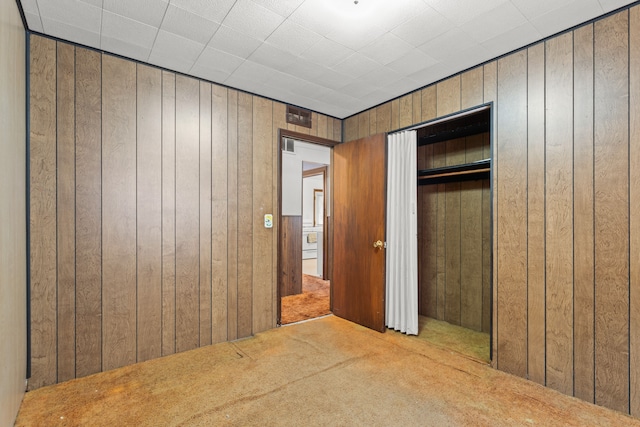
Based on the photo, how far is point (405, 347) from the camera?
Answer: 3.06 meters

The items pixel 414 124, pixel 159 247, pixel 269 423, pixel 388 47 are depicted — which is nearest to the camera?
pixel 269 423

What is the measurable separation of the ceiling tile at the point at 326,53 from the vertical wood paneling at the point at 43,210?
6.42 ft

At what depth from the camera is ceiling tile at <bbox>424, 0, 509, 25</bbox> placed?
2.00 meters

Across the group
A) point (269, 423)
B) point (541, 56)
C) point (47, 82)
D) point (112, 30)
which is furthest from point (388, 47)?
point (269, 423)

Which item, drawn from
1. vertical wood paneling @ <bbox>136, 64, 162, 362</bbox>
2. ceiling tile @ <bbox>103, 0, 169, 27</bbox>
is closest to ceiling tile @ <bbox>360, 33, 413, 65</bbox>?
ceiling tile @ <bbox>103, 0, 169, 27</bbox>

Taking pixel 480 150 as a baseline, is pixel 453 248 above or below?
below

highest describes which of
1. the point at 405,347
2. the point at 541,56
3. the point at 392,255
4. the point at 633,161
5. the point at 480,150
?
the point at 541,56

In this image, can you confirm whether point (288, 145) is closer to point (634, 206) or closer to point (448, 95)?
point (448, 95)

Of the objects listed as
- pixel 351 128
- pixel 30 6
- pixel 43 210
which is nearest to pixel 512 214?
pixel 351 128

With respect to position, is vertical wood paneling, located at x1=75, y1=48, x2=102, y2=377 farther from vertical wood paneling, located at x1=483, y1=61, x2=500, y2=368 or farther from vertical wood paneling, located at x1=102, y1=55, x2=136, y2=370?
vertical wood paneling, located at x1=483, y1=61, x2=500, y2=368

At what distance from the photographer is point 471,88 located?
112 inches

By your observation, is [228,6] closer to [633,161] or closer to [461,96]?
[461,96]

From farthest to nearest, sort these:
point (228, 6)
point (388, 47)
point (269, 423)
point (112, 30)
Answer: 1. point (388, 47)
2. point (112, 30)
3. point (228, 6)
4. point (269, 423)

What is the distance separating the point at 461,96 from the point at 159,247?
10.1 feet
